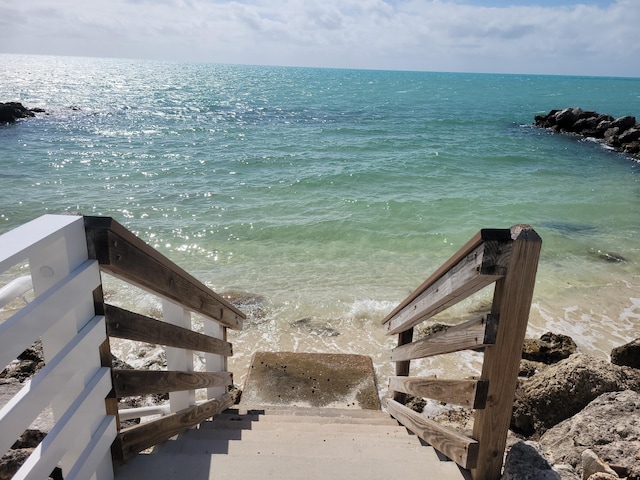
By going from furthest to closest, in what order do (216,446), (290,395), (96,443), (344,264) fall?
(344,264)
(290,395)
(216,446)
(96,443)

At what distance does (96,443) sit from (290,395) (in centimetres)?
427

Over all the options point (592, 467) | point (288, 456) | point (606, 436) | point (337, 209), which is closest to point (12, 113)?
point (337, 209)

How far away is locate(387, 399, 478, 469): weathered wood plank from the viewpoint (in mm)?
2432

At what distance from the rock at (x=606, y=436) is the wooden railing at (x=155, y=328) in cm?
237

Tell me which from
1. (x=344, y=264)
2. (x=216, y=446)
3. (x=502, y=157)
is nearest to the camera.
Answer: (x=216, y=446)

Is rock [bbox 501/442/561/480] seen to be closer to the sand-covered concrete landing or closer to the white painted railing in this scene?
the white painted railing

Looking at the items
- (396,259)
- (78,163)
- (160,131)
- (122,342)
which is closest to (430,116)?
(160,131)

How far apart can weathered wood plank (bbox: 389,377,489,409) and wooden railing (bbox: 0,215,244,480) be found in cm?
164

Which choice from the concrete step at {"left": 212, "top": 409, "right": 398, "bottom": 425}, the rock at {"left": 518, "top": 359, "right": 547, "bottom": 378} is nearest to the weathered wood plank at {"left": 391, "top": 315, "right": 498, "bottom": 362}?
the concrete step at {"left": 212, "top": 409, "right": 398, "bottom": 425}

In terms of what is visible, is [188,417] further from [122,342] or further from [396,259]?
[396,259]

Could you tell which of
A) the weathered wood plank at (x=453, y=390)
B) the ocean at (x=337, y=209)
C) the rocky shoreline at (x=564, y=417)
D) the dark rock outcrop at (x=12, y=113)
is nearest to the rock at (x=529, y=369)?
the rocky shoreline at (x=564, y=417)

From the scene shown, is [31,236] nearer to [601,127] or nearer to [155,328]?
[155,328]

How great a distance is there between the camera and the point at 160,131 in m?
32.4

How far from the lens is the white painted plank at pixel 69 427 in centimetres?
165
